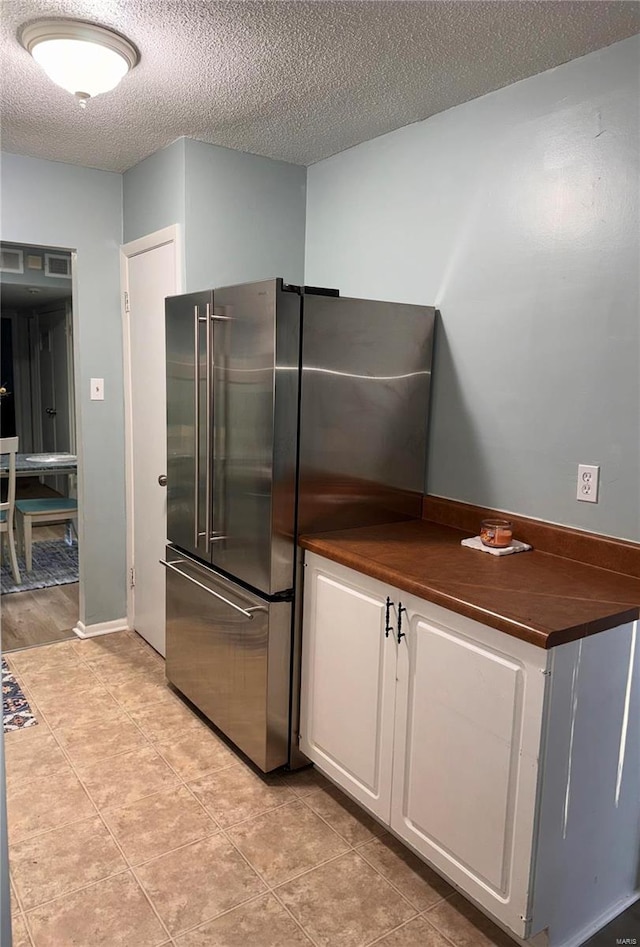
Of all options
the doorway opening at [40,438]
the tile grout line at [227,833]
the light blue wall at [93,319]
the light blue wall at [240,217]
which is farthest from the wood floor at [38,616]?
the light blue wall at [240,217]

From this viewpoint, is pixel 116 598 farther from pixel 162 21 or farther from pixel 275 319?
pixel 162 21

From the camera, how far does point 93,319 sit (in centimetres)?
347

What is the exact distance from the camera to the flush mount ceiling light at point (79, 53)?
195cm

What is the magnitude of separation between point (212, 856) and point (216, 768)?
1.51 feet

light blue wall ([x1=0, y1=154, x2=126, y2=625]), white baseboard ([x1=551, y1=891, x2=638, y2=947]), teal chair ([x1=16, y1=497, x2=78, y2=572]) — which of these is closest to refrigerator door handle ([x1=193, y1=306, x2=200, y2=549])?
light blue wall ([x1=0, y1=154, x2=126, y2=625])

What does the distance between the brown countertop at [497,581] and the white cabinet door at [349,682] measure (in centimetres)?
8

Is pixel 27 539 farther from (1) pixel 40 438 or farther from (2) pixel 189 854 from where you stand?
(1) pixel 40 438

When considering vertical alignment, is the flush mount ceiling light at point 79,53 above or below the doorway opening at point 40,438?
above

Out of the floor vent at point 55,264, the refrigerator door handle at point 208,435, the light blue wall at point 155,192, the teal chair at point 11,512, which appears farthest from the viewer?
the floor vent at point 55,264

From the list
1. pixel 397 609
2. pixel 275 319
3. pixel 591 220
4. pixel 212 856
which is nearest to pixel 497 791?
pixel 397 609

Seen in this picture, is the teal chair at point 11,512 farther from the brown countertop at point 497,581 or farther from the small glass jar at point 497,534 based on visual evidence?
the small glass jar at point 497,534

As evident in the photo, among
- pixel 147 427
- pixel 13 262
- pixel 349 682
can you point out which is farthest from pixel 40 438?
pixel 349 682

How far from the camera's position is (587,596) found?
1.76 metres

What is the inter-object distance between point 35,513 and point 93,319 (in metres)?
1.75
